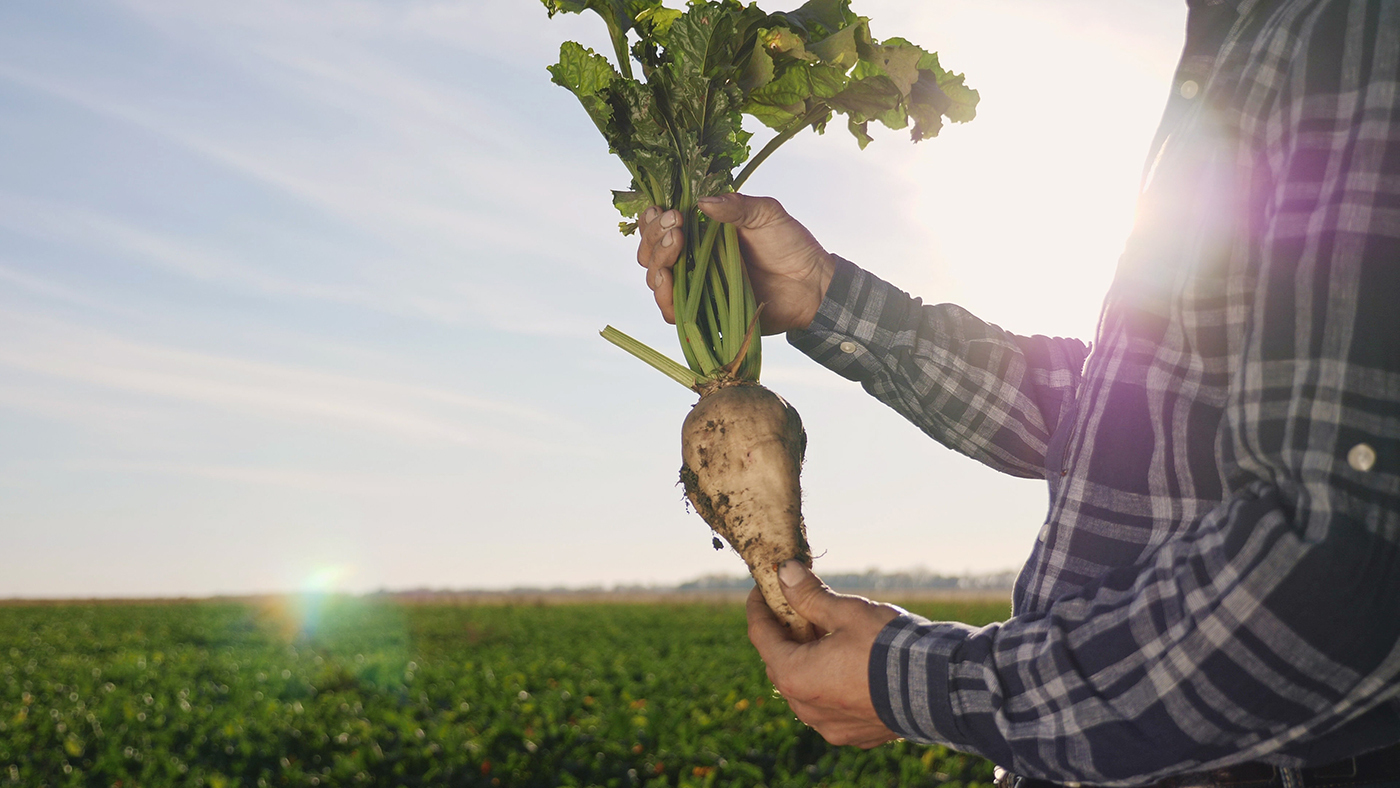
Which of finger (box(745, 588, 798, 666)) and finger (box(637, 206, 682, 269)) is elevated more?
finger (box(637, 206, 682, 269))

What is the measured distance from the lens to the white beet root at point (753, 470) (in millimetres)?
2744

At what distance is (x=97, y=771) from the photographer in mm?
6891

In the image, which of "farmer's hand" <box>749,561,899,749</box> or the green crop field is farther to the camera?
the green crop field

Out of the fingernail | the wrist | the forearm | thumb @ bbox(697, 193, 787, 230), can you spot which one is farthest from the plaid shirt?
thumb @ bbox(697, 193, 787, 230)

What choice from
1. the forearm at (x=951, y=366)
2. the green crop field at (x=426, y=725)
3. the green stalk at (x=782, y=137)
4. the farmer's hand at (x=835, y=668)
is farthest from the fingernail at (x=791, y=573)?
the green crop field at (x=426, y=725)

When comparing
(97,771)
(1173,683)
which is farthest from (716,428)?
(97,771)

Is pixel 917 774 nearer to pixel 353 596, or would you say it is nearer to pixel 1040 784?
pixel 1040 784

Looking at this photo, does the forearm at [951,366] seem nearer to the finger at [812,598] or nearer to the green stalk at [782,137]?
the green stalk at [782,137]

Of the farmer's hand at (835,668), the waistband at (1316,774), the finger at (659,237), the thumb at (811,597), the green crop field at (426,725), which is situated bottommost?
the green crop field at (426,725)

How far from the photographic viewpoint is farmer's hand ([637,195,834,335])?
264 centimetres

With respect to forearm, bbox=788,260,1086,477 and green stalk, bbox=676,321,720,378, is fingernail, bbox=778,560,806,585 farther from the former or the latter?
green stalk, bbox=676,321,720,378

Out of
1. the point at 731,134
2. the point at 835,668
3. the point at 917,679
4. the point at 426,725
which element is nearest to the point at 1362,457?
the point at 917,679

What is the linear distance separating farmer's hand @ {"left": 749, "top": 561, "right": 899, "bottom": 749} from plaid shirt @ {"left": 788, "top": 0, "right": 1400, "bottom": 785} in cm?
6

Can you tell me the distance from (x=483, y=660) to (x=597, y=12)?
1163 centimetres
